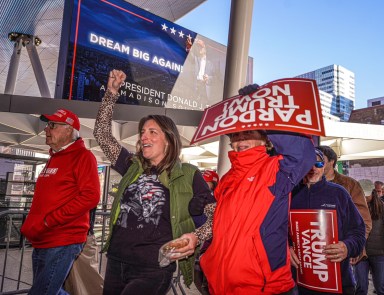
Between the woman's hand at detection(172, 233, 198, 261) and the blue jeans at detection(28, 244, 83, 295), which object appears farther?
the blue jeans at detection(28, 244, 83, 295)

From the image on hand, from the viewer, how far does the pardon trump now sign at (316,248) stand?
94.4 inches

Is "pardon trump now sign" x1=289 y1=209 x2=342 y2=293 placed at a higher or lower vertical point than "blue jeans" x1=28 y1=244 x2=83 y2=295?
higher

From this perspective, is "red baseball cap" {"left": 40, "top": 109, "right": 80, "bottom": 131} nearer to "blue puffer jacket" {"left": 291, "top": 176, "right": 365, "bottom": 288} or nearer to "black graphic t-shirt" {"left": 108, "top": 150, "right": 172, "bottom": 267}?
"black graphic t-shirt" {"left": 108, "top": 150, "right": 172, "bottom": 267}

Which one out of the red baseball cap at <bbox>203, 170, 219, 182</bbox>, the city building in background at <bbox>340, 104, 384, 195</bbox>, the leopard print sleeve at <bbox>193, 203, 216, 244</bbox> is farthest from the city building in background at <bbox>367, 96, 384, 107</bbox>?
the leopard print sleeve at <bbox>193, 203, 216, 244</bbox>

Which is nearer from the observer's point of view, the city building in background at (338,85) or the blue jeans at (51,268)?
the blue jeans at (51,268)

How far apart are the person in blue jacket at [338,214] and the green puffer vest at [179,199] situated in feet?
2.69

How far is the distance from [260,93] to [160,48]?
10.2m

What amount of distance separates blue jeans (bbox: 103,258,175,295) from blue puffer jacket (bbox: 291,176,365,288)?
1.24 m

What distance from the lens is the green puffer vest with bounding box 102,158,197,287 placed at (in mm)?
2221

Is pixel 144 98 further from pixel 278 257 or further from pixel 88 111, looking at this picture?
pixel 278 257

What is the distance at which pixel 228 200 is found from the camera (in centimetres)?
182

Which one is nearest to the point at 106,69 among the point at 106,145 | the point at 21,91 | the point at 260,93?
the point at 106,145

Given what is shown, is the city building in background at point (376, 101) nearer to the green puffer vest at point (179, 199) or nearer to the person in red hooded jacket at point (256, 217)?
the green puffer vest at point (179, 199)

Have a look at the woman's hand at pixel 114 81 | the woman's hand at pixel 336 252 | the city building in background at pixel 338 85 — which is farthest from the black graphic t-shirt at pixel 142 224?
the city building in background at pixel 338 85
